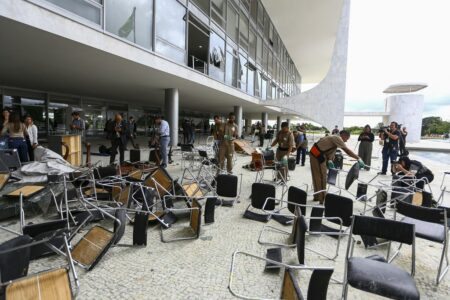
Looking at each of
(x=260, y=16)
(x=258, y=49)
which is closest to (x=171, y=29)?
(x=258, y=49)

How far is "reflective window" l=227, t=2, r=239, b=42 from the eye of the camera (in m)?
14.7

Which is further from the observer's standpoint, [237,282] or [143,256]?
[143,256]

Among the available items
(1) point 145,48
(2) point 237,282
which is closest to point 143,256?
(2) point 237,282

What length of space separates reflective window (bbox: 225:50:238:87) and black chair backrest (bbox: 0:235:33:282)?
13248 mm

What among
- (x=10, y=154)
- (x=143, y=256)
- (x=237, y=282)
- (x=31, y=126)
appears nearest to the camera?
(x=237, y=282)

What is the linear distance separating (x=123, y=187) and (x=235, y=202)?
2.05 m

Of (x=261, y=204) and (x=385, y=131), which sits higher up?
(x=385, y=131)

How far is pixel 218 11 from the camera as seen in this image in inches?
528

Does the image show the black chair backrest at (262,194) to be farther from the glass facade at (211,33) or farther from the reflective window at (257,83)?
the reflective window at (257,83)

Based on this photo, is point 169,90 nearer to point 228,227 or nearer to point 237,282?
point 228,227

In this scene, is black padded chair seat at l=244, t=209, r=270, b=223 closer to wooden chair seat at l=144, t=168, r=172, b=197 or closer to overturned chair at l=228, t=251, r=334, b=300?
wooden chair seat at l=144, t=168, r=172, b=197

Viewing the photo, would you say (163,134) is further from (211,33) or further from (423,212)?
(211,33)

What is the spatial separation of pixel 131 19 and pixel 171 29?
87.5 inches

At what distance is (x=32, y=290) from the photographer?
167 centimetres
